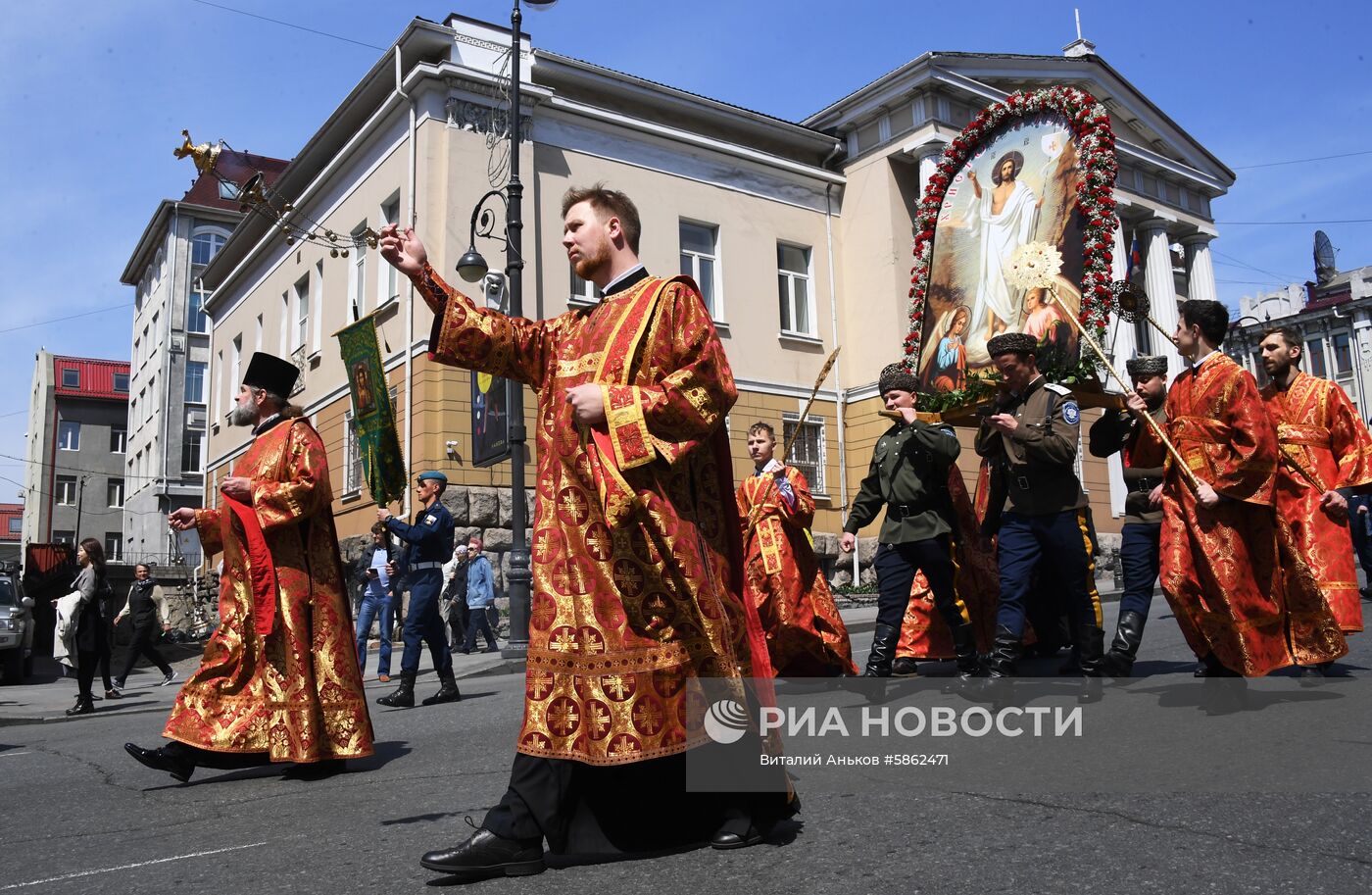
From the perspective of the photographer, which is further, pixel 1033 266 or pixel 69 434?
pixel 69 434

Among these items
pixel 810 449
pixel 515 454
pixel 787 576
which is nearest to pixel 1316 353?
pixel 810 449

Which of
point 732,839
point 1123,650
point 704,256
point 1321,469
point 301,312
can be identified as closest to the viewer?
point 732,839

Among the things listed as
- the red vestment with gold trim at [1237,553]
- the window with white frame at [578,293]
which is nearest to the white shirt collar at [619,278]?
the red vestment with gold trim at [1237,553]

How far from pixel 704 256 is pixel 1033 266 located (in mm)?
12336

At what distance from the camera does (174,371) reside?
4456 cm

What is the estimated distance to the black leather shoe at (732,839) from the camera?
325 cm

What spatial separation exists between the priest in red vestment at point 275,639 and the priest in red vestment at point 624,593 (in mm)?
2342

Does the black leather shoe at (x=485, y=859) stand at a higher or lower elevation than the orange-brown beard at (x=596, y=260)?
lower

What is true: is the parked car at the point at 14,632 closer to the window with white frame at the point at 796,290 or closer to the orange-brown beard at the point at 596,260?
the window with white frame at the point at 796,290

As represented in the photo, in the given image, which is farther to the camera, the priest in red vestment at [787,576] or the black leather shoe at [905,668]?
the black leather shoe at [905,668]

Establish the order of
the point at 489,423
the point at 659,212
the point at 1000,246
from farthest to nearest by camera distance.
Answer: the point at 659,212, the point at 489,423, the point at 1000,246

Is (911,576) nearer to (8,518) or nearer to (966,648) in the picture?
(966,648)

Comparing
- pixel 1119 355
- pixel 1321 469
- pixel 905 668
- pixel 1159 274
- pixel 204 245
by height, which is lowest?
pixel 905 668

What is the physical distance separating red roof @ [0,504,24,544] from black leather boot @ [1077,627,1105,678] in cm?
8210
